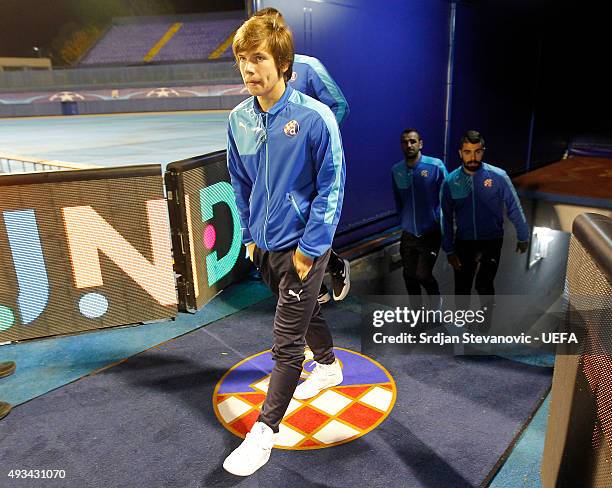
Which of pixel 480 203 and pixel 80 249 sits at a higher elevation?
pixel 480 203

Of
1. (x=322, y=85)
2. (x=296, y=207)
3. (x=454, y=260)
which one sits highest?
(x=322, y=85)

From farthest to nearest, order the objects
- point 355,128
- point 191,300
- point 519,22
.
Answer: point 519,22 < point 355,128 < point 191,300

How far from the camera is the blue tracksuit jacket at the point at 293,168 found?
2383 mm

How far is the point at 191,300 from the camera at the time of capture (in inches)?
175

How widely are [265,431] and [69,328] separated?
2.32 metres

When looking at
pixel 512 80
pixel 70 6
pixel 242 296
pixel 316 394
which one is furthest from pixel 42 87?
pixel 316 394

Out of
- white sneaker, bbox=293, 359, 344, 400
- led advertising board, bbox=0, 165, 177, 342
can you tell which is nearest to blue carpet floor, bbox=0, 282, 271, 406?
led advertising board, bbox=0, 165, 177, 342

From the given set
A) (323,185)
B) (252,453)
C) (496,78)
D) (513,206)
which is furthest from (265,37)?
(496,78)

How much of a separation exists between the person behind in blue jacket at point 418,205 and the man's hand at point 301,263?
2495 mm

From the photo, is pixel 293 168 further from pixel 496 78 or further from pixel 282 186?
pixel 496 78

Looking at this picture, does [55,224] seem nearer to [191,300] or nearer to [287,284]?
[191,300]

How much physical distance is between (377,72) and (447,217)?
7.55 feet

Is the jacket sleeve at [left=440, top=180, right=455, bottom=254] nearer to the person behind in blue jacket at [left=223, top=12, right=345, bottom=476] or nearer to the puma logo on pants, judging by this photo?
the person behind in blue jacket at [left=223, top=12, right=345, bottom=476]

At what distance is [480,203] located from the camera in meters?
4.45
